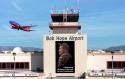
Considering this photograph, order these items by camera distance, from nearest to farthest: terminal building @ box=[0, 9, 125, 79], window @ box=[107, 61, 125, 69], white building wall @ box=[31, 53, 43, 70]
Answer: terminal building @ box=[0, 9, 125, 79], window @ box=[107, 61, 125, 69], white building wall @ box=[31, 53, 43, 70]

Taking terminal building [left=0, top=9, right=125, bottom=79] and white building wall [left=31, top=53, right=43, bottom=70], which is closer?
terminal building [left=0, top=9, right=125, bottom=79]

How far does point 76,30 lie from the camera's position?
319 feet

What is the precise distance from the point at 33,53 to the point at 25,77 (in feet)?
39.9

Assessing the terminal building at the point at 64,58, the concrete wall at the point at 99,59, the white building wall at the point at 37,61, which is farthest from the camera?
the white building wall at the point at 37,61

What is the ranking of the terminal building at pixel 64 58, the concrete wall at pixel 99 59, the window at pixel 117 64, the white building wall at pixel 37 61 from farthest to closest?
the white building wall at pixel 37 61 → the window at pixel 117 64 → the concrete wall at pixel 99 59 → the terminal building at pixel 64 58

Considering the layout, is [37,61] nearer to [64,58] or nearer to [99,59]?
[64,58]

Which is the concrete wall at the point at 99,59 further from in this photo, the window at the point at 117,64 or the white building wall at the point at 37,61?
the white building wall at the point at 37,61

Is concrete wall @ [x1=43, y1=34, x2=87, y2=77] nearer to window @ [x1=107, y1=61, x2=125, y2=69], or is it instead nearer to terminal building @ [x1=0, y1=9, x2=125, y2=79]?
terminal building @ [x1=0, y1=9, x2=125, y2=79]

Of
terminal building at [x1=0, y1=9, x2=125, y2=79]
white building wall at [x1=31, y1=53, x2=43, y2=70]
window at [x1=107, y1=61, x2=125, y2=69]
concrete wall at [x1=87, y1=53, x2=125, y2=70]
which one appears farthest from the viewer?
white building wall at [x1=31, y1=53, x2=43, y2=70]

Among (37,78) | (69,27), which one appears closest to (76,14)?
(69,27)

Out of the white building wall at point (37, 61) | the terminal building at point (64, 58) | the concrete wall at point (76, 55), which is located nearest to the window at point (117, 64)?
the terminal building at point (64, 58)

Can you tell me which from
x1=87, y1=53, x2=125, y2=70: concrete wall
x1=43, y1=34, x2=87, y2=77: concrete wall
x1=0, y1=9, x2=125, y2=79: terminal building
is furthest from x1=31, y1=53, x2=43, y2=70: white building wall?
x1=87, y1=53, x2=125, y2=70: concrete wall

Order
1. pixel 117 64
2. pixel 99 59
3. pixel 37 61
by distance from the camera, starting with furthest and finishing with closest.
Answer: pixel 37 61, pixel 117 64, pixel 99 59

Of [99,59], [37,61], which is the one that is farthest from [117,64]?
[37,61]
